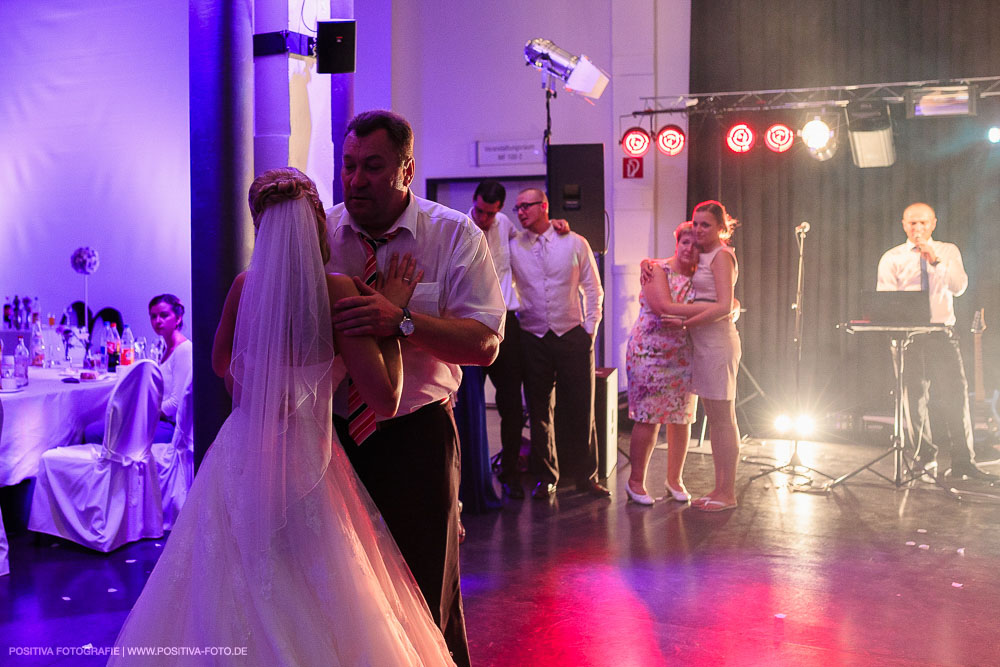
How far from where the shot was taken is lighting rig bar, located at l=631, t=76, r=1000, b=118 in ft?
23.2

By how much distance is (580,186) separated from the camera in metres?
6.38

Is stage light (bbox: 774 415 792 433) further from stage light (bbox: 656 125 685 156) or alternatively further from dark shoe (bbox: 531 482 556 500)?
dark shoe (bbox: 531 482 556 500)

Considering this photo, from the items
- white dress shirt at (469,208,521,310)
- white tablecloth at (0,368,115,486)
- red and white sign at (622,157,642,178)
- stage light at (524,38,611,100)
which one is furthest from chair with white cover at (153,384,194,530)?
red and white sign at (622,157,642,178)

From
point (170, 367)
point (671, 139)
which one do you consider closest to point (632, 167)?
point (671, 139)

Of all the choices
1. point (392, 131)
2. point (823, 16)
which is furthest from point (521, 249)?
point (823, 16)

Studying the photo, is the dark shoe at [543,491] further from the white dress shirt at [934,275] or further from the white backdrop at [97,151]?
the white backdrop at [97,151]

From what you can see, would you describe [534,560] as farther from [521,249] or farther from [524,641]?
[521,249]

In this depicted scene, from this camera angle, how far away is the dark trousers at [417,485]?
197cm

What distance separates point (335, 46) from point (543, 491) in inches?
114

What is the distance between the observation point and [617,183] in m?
8.48

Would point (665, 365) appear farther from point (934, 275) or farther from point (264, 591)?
point (264, 591)

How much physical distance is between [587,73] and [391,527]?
555cm

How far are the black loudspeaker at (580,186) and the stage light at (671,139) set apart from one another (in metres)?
1.67

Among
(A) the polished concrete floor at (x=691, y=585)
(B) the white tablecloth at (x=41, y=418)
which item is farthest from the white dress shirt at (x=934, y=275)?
(B) the white tablecloth at (x=41, y=418)
